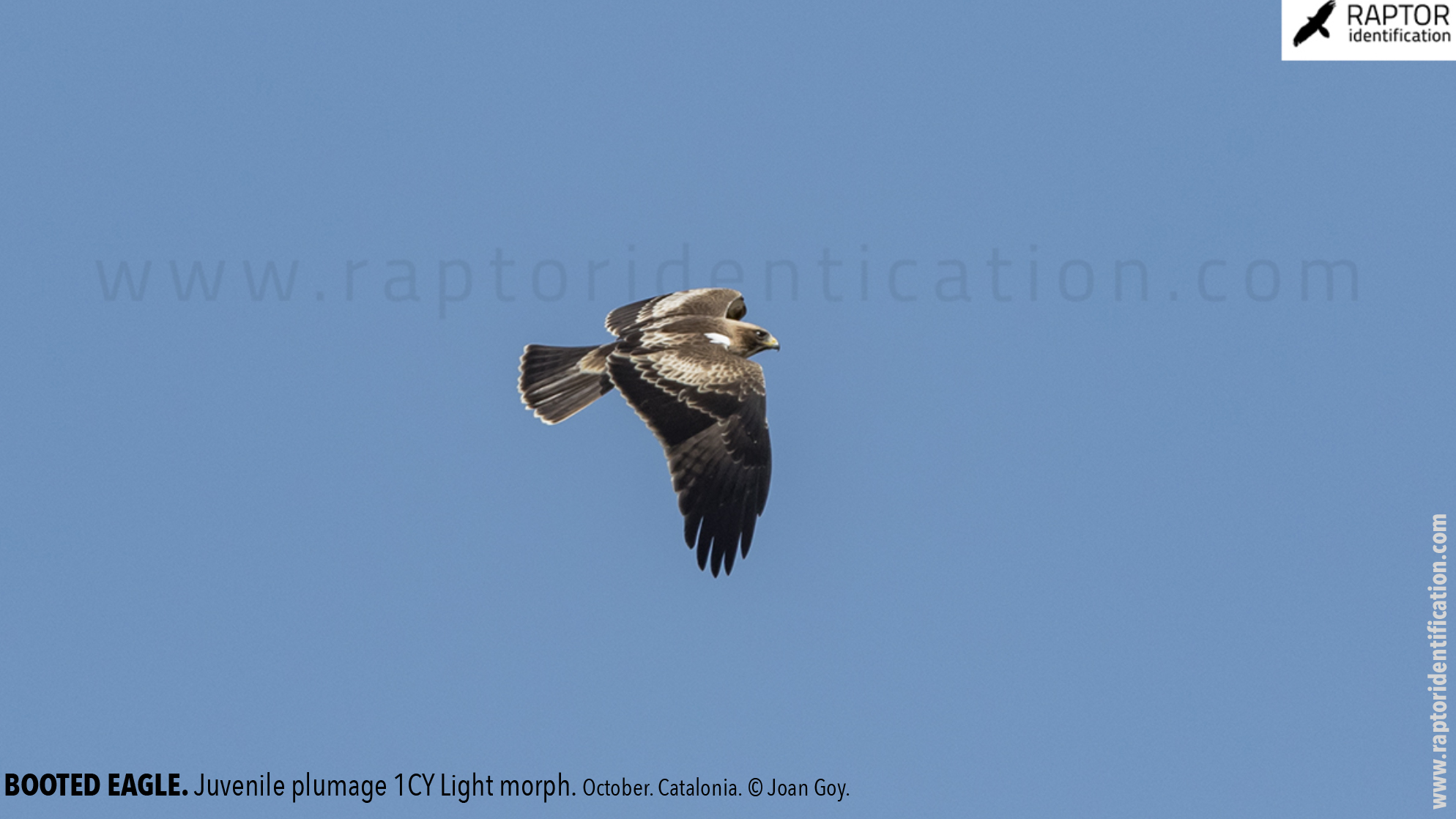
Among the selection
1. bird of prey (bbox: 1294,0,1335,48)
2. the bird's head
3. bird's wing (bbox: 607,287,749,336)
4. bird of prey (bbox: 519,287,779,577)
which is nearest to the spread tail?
bird of prey (bbox: 519,287,779,577)

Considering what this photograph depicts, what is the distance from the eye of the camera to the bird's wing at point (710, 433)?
8734mm

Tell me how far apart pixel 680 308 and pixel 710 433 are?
2.73 meters

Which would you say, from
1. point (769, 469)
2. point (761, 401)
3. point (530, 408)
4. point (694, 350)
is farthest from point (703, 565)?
point (530, 408)

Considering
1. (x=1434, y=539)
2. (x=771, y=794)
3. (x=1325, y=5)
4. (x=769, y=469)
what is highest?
(x=1325, y=5)

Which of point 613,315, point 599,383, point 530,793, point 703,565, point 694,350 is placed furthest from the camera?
point 613,315

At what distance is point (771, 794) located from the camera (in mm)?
9375

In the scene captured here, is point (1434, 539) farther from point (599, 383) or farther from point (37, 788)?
point (37, 788)

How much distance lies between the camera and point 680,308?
1163 centimetres

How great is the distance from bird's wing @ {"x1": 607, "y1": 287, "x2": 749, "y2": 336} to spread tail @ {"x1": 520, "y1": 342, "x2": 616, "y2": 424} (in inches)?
20.4

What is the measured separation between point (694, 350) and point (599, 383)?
1165mm

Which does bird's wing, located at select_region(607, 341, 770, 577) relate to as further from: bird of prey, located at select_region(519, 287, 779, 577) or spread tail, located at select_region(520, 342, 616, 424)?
spread tail, located at select_region(520, 342, 616, 424)

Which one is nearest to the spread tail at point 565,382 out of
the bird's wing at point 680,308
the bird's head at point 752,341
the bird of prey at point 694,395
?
the bird of prey at point 694,395

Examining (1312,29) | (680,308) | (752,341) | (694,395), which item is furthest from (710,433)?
(1312,29)

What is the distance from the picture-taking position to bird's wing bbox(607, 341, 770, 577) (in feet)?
28.7
